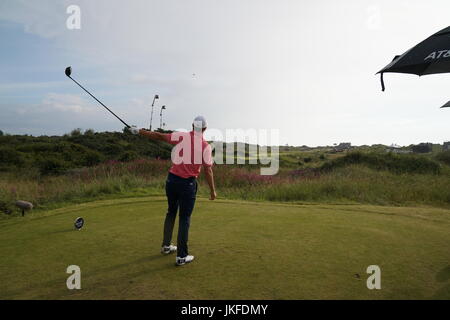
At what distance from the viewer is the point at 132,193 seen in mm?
11023

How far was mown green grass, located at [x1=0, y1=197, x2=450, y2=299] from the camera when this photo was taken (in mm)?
3574

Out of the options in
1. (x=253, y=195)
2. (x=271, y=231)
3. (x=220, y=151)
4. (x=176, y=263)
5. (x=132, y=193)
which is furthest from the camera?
(x=220, y=151)

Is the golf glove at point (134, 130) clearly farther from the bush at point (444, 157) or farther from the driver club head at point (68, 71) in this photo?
the bush at point (444, 157)

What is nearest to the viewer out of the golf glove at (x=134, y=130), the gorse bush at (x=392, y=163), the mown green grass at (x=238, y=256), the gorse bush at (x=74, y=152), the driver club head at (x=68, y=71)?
the mown green grass at (x=238, y=256)

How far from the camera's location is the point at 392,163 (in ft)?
80.7

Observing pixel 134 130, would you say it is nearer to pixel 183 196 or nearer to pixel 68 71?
pixel 183 196

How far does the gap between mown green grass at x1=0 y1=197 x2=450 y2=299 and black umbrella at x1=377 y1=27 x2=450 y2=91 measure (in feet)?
8.72

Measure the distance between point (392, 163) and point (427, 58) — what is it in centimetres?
2322

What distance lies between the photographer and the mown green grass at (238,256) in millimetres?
3574

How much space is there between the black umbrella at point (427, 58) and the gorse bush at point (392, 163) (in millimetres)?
20012

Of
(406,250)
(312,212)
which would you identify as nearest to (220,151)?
(312,212)

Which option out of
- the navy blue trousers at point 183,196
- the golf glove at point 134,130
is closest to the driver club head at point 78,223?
the golf glove at point 134,130

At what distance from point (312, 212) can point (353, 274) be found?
360 centimetres
